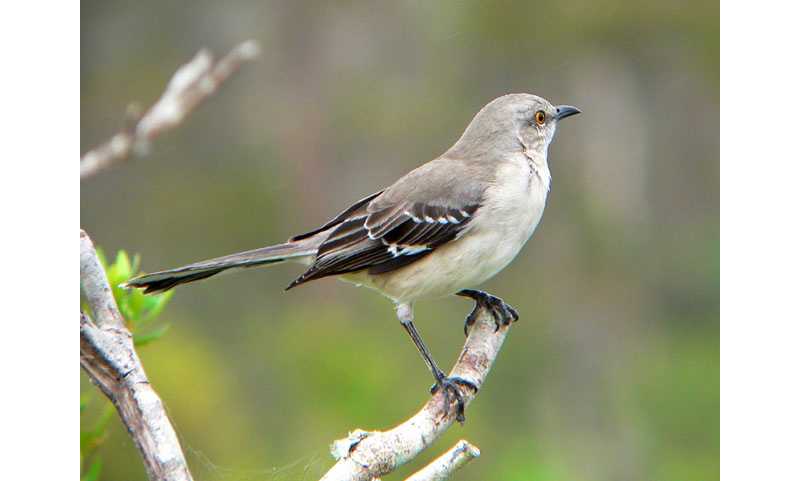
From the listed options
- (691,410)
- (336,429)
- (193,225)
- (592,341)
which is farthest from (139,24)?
(691,410)

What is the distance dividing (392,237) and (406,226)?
6 centimetres

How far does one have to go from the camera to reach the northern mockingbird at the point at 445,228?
2.39m

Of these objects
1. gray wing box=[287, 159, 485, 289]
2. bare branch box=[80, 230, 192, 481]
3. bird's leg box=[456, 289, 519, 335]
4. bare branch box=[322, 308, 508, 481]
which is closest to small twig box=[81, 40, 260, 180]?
bare branch box=[80, 230, 192, 481]

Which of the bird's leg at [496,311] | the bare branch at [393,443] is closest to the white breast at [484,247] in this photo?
the bird's leg at [496,311]

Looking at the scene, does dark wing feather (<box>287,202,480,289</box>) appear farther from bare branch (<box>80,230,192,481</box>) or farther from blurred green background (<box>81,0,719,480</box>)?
blurred green background (<box>81,0,719,480</box>)

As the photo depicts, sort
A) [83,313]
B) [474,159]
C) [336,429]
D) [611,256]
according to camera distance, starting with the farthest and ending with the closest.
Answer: [611,256] < [336,429] < [474,159] < [83,313]

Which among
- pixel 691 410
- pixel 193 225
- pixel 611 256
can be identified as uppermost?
pixel 193 225

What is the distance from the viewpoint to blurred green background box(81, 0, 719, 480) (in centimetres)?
424

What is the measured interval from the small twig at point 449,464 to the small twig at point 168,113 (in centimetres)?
110

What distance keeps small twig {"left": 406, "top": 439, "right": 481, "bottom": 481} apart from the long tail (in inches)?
35.8

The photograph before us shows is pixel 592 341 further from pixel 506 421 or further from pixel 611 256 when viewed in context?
pixel 506 421

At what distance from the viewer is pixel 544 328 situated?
479cm

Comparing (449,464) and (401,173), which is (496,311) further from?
(401,173)
